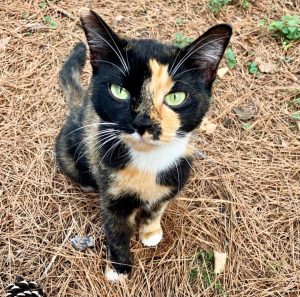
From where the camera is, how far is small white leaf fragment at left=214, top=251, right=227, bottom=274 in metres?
2.37

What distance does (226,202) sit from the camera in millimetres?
2574

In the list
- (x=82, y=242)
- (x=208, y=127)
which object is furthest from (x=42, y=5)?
(x=82, y=242)

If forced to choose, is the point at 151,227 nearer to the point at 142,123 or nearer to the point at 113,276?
the point at 113,276

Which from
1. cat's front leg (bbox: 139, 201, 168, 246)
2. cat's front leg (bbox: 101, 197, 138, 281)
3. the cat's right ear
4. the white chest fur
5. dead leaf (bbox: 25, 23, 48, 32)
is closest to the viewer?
the cat's right ear

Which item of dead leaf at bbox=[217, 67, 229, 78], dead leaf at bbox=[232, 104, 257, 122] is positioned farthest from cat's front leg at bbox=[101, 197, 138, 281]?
dead leaf at bbox=[217, 67, 229, 78]

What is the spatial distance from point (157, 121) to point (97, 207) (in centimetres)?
103

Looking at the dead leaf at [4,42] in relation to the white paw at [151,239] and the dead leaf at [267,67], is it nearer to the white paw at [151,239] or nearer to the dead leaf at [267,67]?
the white paw at [151,239]

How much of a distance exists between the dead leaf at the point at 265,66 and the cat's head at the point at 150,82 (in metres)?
1.43

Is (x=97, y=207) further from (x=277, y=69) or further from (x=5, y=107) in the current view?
(x=277, y=69)

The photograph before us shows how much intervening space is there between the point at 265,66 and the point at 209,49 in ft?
4.98

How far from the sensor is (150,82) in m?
1.70

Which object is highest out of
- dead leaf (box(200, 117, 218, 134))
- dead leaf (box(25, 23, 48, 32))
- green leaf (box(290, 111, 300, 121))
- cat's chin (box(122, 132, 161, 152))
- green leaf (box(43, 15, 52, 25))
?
cat's chin (box(122, 132, 161, 152))

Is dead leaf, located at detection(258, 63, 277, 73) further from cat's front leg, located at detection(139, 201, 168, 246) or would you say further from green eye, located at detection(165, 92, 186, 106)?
green eye, located at detection(165, 92, 186, 106)

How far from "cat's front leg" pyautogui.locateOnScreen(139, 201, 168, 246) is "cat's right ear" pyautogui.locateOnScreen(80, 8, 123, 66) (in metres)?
0.83
